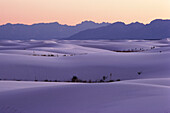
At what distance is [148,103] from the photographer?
15.9 ft

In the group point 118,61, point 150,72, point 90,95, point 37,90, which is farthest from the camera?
point 118,61

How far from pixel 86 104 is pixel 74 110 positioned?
344mm

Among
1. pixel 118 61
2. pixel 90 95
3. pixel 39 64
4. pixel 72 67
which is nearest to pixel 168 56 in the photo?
pixel 118 61

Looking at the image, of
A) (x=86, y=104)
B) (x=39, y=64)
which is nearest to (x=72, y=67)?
(x=39, y=64)

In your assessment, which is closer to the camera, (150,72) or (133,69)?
(150,72)

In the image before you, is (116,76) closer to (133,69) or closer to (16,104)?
(133,69)

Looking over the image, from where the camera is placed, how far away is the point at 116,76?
42.2 feet

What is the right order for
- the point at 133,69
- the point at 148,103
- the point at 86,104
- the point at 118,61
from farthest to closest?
the point at 118,61 → the point at 133,69 → the point at 86,104 → the point at 148,103

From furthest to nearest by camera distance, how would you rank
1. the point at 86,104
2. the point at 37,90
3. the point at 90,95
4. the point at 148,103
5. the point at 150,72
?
the point at 150,72
the point at 37,90
the point at 90,95
the point at 86,104
the point at 148,103

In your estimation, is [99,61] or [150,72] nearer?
[150,72]

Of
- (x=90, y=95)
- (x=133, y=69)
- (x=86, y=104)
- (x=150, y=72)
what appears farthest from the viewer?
(x=133, y=69)

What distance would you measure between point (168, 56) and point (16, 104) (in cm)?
1245

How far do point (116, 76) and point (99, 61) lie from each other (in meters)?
2.92

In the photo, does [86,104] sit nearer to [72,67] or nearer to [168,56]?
[72,67]
